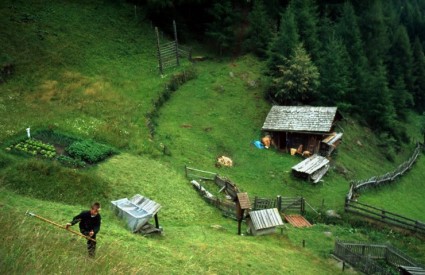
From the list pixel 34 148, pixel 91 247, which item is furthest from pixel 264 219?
pixel 34 148

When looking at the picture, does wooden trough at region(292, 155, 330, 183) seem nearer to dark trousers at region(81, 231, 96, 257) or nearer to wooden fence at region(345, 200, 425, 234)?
wooden fence at region(345, 200, 425, 234)

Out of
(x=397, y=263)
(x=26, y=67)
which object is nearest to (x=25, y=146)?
(x=26, y=67)

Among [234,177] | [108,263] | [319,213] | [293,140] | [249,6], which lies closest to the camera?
[108,263]

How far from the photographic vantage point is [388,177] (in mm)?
41594

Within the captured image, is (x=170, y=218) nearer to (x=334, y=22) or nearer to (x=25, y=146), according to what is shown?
(x=25, y=146)

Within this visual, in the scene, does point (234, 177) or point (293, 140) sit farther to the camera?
point (293, 140)

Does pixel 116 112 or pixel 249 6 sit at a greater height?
pixel 249 6

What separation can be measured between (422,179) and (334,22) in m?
28.5

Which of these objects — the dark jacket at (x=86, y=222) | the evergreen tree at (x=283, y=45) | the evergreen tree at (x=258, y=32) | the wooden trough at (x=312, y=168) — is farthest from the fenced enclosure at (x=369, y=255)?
the evergreen tree at (x=258, y=32)

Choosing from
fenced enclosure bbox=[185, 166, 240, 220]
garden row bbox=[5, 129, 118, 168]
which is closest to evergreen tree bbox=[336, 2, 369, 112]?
fenced enclosure bbox=[185, 166, 240, 220]

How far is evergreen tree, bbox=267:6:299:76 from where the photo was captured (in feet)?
152

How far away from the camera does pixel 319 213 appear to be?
30.6 m

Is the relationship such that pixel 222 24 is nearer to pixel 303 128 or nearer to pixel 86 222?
pixel 303 128

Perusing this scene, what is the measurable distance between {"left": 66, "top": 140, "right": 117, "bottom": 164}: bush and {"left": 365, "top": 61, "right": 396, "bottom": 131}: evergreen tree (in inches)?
1488
